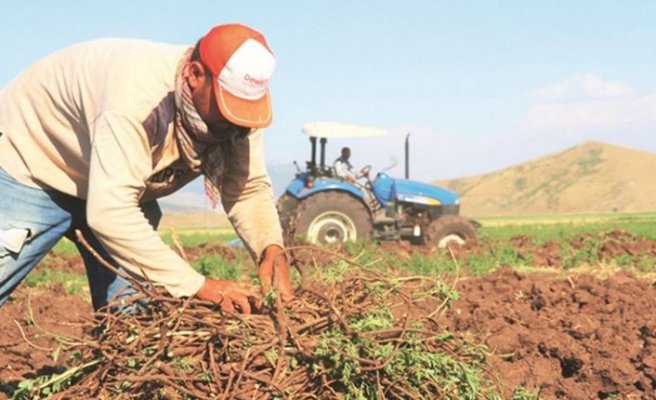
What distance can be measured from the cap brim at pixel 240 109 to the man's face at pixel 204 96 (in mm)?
38

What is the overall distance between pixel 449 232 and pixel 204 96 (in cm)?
1351

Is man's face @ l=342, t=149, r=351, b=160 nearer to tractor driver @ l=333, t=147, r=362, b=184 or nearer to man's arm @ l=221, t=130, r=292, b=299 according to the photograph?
tractor driver @ l=333, t=147, r=362, b=184

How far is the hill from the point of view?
90875mm

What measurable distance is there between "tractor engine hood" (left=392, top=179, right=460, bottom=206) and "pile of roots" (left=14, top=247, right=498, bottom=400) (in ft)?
44.8

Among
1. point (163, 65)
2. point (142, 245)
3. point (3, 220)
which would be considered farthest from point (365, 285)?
point (3, 220)

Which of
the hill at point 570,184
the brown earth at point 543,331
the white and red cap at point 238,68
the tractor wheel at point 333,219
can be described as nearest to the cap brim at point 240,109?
the white and red cap at point 238,68

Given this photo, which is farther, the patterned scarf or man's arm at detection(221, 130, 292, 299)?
man's arm at detection(221, 130, 292, 299)

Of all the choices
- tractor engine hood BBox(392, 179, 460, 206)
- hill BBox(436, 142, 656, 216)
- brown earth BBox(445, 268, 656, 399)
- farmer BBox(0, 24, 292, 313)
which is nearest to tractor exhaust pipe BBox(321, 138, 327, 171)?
tractor engine hood BBox(392, 179, 460, 206)

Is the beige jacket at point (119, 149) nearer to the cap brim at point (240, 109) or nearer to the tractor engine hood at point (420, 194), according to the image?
the cap brim at point (240, 109)

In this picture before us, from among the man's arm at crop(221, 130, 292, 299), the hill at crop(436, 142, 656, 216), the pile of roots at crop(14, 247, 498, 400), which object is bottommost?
the hill at crop(436, 142, 656, 216)

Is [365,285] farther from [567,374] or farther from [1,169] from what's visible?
[567,374]

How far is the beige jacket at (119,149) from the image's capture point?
3.65 metres

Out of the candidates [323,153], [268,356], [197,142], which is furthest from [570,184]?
[268,356]

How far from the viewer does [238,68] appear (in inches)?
143
